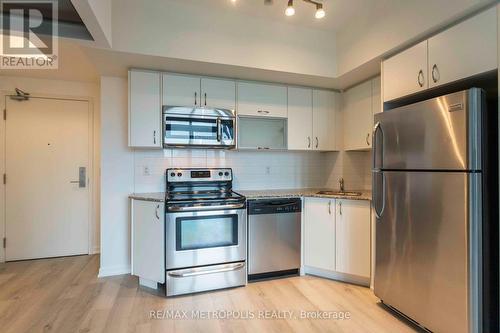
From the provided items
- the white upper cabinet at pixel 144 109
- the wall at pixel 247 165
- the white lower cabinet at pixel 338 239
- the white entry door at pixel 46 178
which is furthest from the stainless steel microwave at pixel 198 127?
the white entry door at pixel 46 178

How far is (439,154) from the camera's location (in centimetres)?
164

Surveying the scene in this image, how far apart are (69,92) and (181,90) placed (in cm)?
186

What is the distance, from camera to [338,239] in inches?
103

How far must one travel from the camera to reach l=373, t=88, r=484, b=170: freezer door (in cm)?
150

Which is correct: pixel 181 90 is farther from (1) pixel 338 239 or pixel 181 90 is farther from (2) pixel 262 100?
(1) pixel 338 239

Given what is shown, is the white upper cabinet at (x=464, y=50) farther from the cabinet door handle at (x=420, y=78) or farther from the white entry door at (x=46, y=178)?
the white entry door at (x=46, y=178)

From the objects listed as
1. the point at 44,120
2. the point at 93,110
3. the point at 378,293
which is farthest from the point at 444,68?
the point at 44,120

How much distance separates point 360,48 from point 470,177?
1.58 meters

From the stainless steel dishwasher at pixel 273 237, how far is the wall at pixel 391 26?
5.34ft

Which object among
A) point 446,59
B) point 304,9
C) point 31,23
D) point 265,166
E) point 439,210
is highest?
point 304,9

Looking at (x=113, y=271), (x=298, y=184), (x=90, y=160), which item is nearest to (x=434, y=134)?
(x=298, y=184)

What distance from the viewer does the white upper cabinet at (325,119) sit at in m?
3.18

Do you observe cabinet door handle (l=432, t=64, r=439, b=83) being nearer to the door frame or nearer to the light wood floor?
the light wood floor

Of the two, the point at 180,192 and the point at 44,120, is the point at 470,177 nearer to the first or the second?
the point at 180,192
